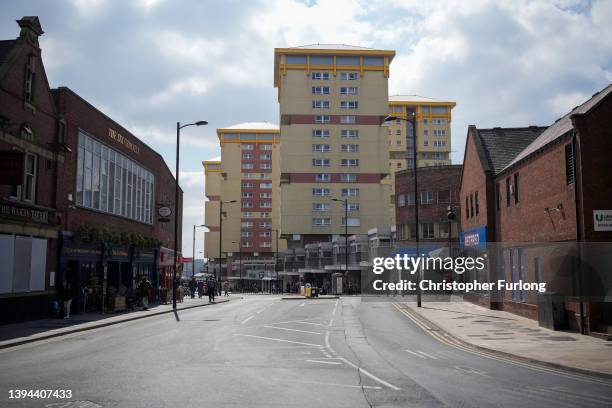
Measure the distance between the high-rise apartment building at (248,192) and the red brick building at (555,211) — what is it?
108 metres

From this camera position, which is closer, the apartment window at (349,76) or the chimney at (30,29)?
the chimney at (30,29)

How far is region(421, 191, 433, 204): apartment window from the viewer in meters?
59.6

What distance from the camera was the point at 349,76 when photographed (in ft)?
326

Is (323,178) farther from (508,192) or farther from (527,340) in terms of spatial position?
(527,340)

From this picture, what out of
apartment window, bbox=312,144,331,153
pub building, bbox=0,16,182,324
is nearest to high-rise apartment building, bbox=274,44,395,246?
apartment window, bbox=312,144,331,153

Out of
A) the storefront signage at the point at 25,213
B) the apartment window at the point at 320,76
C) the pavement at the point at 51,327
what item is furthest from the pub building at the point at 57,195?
the apartment window at the point at 320,76

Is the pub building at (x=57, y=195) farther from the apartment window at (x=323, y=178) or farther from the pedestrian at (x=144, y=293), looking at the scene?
the apartment window at (x=323, y=178)

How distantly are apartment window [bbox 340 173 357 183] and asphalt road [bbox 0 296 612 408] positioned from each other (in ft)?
256

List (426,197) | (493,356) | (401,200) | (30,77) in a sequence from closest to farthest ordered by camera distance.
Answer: (493,356), (30,77), (426,197), (401,200)

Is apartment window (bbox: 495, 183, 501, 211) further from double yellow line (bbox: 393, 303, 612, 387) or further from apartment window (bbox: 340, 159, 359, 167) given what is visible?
apartment window (bbox: 340, 159, 359, 167)

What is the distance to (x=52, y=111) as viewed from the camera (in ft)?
94.5

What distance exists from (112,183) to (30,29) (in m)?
12.0

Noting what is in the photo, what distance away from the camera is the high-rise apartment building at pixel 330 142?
9775 centimetres

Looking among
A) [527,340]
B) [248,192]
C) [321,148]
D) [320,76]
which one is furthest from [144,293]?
[248,192]
